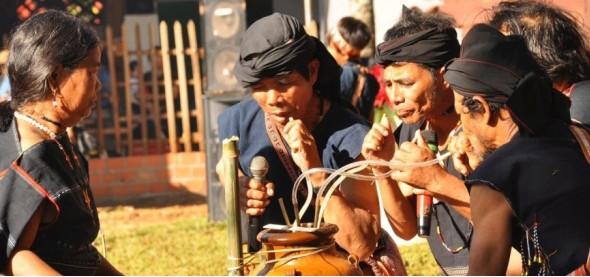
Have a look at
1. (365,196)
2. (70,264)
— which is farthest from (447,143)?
(70,264)

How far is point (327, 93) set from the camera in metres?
4.38

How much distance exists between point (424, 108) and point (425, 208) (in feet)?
1.28

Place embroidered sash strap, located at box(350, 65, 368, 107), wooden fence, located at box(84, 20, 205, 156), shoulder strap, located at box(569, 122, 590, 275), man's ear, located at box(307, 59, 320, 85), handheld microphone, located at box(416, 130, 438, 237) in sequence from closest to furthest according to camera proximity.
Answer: shoulder strap, located at box(569, 122, 590, 275) → handheld microphone, located at box(416, 130, 438, 237) → man's ear, located at box(307, 59, 320, 85) → embroidered sash strap, located at box(350, 65, 368, 107) → wooden fence, located at box(84, 20, 205, 156)

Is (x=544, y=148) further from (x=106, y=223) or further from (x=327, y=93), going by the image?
(x=106, y=223)

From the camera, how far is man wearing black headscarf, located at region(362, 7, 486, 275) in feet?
13.8

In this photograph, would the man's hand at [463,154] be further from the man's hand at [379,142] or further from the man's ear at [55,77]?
the man's ear at [55,77]

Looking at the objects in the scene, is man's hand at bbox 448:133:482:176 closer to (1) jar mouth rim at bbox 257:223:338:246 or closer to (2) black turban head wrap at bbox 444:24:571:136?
(2) black turban head wrap at bbox 444:24:571:136

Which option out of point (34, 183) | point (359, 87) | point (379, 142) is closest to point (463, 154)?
point (379, 142)

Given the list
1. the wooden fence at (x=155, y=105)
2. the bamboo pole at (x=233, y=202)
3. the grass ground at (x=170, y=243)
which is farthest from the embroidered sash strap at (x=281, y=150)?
the wooden fence at (x=155, y=105)

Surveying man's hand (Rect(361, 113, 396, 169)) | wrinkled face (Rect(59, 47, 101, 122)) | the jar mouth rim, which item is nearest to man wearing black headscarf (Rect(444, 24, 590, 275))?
the jar mouth rim

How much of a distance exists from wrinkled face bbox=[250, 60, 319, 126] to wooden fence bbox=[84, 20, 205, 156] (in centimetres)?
979

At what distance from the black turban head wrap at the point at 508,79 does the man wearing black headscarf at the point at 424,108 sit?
2.25ft

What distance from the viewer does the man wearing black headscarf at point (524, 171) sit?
3158 mm

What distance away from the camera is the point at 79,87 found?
3730 millimetres
